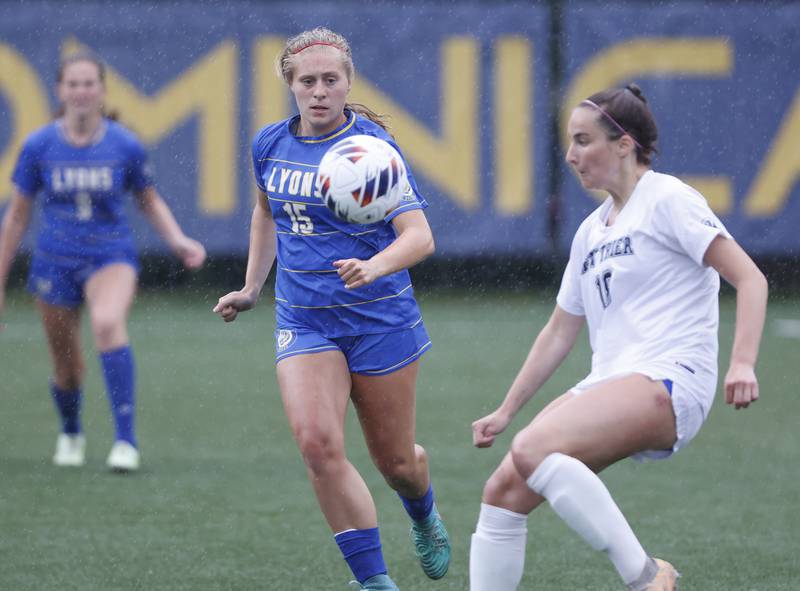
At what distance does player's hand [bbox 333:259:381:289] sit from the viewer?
183 inches

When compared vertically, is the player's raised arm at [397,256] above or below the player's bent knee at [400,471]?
above

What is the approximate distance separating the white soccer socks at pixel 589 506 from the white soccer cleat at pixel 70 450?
180 inches

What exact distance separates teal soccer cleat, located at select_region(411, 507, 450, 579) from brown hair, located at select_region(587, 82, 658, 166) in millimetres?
1891

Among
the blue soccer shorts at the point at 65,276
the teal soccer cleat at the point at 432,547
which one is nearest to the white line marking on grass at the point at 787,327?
the blue soccer shorts at the point at 65,276

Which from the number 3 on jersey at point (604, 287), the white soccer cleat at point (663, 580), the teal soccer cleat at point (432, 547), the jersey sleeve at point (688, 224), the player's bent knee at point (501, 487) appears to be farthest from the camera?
the teal soccer cleat at point (432, 547)

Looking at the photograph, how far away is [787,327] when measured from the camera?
14.9 m

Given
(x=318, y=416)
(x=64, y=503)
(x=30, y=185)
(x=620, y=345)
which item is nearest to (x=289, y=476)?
(x=64, y=503)

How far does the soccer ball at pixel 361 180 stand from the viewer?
4852 millimetres

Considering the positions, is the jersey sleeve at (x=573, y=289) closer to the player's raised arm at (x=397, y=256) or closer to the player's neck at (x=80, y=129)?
the player's raised arm at (x=397, y=256)

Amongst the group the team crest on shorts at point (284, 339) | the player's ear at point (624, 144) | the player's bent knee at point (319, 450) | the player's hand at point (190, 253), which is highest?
the player's ear at point (624, 144)

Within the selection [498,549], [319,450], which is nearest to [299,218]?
[319,450]

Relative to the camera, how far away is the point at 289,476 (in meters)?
7.99

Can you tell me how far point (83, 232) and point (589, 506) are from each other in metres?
4.61

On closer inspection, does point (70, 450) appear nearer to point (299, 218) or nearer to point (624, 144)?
point (299, 218)
